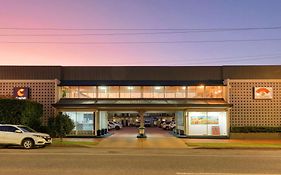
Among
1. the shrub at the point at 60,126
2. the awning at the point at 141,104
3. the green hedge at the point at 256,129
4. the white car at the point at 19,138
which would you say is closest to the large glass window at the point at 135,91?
the awning at the point at 141,104

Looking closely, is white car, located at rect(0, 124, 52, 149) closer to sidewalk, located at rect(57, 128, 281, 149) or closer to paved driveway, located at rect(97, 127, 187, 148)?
sidewalk, located at rect(57, 128, 281, 149)

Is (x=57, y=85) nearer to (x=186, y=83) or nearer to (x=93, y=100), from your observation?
(x=93, y=100)

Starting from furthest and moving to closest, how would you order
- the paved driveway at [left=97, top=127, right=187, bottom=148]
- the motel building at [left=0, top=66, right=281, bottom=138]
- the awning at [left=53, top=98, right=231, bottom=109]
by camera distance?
the motel building at [left=0, top=66, right=281, bottom=138] < the awning at [left=53, top=98, right=231, bottom=109] < the paved driveway at [left=97, top=127, right=187, bottom=148]

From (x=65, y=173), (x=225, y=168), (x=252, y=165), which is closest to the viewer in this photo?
(x=65, y=173)

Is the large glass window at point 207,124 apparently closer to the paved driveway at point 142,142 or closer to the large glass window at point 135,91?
the large glass window at point 135,91

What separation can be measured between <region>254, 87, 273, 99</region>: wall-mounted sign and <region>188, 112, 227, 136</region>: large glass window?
151 inches

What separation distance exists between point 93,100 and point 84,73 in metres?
3.04

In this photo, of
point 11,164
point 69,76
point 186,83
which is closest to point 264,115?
point 186,83

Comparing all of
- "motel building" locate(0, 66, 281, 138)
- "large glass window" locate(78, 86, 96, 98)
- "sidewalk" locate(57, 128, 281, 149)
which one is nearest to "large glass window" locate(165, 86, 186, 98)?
"motel building" locate(0, 66, 281, 138)

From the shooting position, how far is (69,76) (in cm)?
4059

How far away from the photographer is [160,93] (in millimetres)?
40406

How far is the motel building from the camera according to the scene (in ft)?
127

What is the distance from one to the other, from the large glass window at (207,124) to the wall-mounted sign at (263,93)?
3830 mm

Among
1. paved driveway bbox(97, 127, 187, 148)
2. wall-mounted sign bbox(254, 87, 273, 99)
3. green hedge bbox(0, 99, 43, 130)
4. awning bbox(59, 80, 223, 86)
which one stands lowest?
paved driveway bbox(97, 127, 187, 148)
